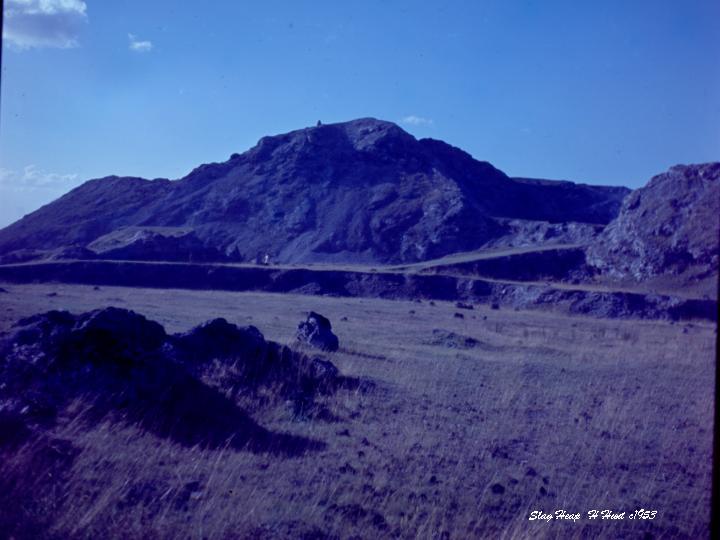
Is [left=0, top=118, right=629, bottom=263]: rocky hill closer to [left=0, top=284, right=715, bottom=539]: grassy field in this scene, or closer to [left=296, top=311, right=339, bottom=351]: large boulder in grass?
[left=296, top=311, right=339, bottom=351]: large boulder in grass

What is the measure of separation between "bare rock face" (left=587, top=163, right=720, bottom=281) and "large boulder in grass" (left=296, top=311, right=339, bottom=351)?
3514cm

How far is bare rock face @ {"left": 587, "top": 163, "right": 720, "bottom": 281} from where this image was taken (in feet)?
144

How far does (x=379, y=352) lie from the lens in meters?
15.4

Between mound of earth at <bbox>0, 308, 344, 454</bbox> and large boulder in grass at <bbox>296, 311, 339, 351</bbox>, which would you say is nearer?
mound of earth at <bbox>0, 308, 344, 454</bbox>

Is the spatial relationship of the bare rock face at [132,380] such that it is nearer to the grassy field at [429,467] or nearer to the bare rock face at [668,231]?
the grassy field at [429,467]

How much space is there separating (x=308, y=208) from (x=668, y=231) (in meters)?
36.9

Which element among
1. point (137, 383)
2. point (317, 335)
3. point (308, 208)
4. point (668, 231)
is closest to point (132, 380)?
point (137, 383)

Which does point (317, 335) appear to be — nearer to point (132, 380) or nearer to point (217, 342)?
point (217, 342)

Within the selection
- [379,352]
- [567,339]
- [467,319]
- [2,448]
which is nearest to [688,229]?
[467,319]

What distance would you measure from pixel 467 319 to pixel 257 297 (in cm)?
1319

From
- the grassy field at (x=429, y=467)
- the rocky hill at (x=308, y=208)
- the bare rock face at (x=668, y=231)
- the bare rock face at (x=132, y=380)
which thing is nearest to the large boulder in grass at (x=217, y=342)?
the bare rock face at (x=132, y=380)

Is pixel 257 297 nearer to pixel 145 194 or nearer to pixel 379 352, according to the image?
pixel 379 352

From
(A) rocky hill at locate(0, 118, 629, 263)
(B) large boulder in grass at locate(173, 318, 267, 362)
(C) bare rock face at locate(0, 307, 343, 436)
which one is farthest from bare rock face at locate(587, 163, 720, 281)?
(C) bare rock face at locate(0, 307, 343, 436)

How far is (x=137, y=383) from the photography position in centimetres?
812
